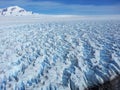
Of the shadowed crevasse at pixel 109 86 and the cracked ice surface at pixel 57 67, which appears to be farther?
the cracked ice surface at pixel 57 67

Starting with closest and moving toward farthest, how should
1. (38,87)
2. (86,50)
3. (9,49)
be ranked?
(38,87) < (86,50) < (9,49)

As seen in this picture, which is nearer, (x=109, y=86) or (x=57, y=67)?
(x=109, y=86)

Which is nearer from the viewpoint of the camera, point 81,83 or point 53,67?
point 81,83

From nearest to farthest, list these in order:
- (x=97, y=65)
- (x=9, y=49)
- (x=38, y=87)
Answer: (x=38, y=87) < (x=97, y=65) < (x=9, y=49)

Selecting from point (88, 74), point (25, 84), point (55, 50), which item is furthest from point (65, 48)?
point (25, 84)

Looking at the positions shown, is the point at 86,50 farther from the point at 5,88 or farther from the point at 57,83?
the point at 5,88

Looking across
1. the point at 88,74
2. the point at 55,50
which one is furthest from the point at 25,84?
the point at 55,50

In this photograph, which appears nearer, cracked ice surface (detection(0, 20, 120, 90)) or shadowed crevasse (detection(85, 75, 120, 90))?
shadowed crevasse (detection(85, 75, 120, 90))

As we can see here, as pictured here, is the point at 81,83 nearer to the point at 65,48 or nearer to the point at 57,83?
the point at 57,83

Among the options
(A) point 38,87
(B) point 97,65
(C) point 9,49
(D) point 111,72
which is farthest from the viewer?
(C) point 9,49
